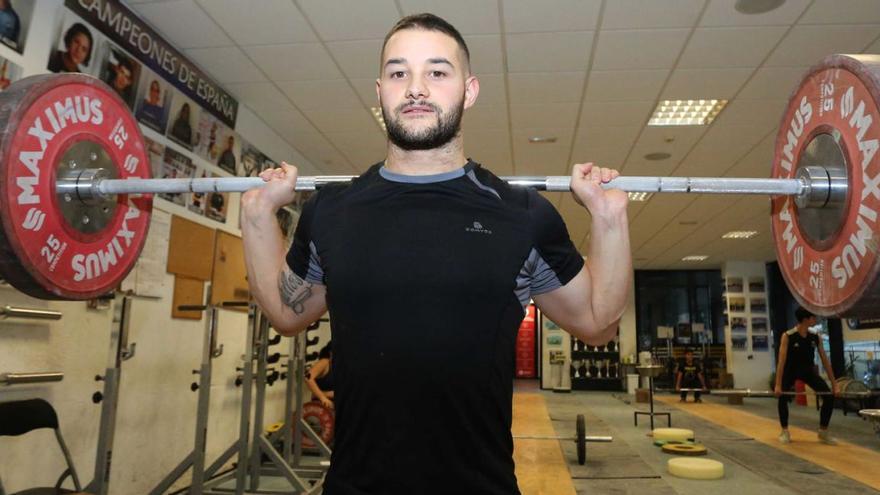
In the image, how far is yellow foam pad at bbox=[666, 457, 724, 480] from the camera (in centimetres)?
393

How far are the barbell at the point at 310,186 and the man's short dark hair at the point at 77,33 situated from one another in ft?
4.66

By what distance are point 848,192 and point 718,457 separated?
4136 millimetres

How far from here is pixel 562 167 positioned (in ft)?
19.4

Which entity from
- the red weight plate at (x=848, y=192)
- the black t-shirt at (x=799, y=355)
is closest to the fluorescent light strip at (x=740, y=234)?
the black t-shirt at (x=799, y=355)

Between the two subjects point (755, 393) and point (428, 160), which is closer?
point (428, 160)

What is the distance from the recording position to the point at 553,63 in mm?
3691

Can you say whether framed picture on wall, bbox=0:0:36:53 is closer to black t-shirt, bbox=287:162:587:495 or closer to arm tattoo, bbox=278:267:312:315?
arm tattoo, bbox=278:267:312:315

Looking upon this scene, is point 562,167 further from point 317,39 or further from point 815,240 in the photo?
point 815,240

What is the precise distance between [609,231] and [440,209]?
0.37 m

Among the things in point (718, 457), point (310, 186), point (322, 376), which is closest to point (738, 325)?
point (718, 457)

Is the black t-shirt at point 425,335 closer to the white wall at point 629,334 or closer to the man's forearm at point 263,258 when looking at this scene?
the man's forearm at point 263,258

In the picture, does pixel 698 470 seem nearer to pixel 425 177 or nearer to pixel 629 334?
pixel 425 177

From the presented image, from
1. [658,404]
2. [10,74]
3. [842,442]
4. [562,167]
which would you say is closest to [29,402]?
[10,74]

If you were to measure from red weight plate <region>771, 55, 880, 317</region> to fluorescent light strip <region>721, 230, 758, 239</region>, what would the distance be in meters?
8.31
